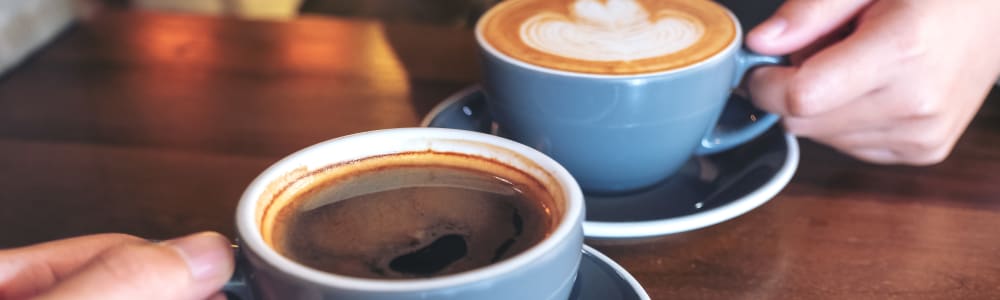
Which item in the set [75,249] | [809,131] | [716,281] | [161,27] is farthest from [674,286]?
[161,27]

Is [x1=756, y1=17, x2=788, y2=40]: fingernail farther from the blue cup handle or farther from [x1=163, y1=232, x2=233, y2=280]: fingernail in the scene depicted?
[x1=163, y1=232, x2=233, y2=280]: fingernail

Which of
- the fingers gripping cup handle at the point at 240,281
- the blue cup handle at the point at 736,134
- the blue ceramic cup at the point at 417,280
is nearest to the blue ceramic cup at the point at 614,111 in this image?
the blue cup handle at the point at 736,134

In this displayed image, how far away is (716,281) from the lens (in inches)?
24.7

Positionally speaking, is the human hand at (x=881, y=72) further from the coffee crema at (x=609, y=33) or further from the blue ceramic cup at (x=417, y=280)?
the blue ceramic cup at (x=417, y=280)

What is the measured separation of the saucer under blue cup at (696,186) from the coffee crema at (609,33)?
0.11 m

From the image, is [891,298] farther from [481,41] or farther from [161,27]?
[161,27]

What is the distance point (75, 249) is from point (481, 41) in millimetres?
357

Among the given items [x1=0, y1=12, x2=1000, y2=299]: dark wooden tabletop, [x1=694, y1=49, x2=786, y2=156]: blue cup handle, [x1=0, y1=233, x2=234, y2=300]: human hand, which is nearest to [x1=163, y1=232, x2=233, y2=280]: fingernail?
[x1=0, y1=233, x2=234, y2=300]: human hand

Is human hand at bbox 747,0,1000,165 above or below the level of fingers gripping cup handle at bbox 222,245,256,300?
below

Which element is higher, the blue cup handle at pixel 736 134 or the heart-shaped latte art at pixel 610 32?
the heart-shaped latte art at pixel 610 32

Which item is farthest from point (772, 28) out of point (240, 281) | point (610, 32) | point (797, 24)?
point (240, 281)

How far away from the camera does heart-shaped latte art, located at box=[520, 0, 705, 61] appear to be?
70 centimetres

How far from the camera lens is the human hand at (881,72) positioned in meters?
0.73

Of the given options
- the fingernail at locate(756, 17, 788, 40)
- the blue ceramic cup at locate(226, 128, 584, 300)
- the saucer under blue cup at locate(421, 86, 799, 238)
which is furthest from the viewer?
the fingernail at locate(756, 17, 788, 40)
